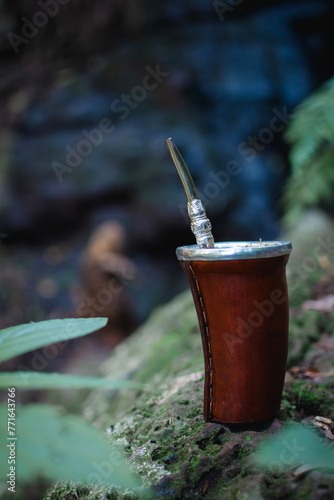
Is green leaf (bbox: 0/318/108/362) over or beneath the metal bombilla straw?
beneath

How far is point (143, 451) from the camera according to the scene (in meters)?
1.07

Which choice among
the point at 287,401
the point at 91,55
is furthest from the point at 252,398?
the point at 91,55

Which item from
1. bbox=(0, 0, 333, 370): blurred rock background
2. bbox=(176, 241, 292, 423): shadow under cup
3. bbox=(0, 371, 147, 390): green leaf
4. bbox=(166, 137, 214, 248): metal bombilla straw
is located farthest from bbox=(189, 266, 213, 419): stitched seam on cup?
bbox=(0, 0, 333, 370): blurred rock background

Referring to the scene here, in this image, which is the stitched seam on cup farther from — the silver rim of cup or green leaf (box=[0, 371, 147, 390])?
green leaf (box=[0, 371, 147, 390])

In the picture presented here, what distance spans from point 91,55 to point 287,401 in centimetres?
517

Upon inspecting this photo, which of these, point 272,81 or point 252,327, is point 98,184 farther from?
point 252,327

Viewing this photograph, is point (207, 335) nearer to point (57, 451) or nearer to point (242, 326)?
point (242, 326)

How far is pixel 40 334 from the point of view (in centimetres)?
67

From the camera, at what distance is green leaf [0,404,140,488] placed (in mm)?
470

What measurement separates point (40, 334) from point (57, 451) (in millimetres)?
218

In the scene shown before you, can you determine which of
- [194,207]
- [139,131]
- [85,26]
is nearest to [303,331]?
[194,207]

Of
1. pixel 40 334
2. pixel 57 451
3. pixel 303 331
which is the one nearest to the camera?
pixel 57 451

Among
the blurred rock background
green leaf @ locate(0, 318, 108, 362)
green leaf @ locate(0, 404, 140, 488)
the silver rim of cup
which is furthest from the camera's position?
the blurred rock background

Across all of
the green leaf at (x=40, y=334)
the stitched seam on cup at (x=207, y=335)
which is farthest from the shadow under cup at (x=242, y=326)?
the green leaf at (x=40, y=334)
